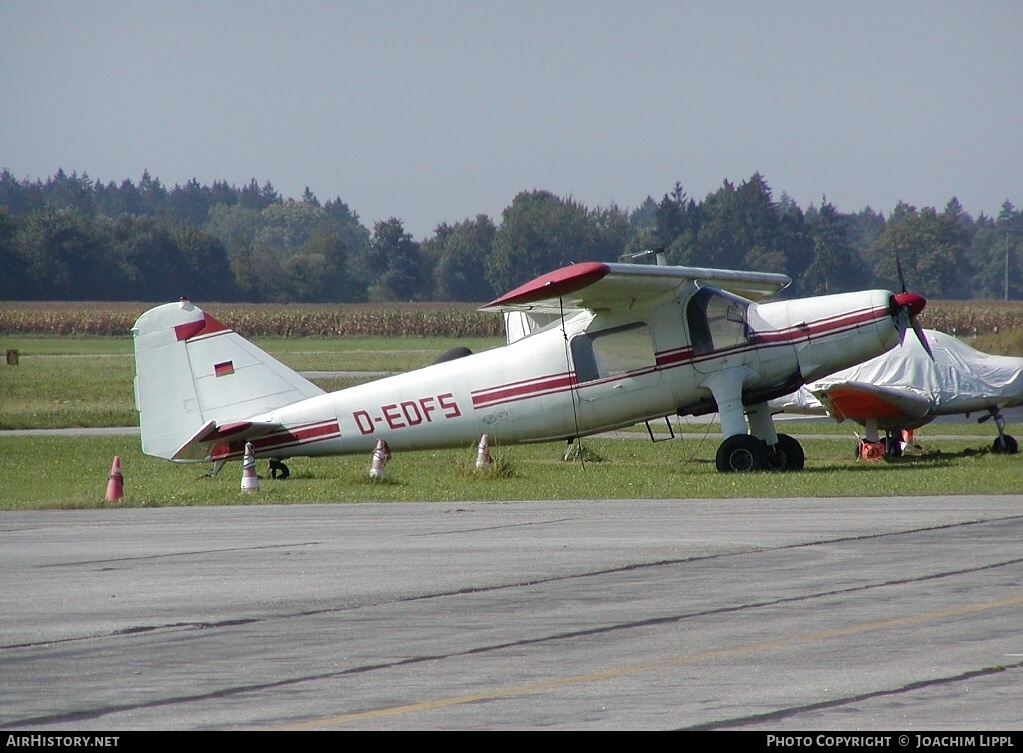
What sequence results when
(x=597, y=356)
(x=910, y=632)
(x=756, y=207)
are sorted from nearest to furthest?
(x=910, y=632), (x=597, y=356), (x=756, y=207)

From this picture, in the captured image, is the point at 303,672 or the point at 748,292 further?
the point at 748,292

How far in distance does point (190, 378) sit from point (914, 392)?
11.7 m

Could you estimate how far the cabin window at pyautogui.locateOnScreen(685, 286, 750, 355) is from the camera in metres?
18.7

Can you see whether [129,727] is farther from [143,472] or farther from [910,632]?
[143,472]

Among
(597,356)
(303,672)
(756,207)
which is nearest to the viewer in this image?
(303,672)

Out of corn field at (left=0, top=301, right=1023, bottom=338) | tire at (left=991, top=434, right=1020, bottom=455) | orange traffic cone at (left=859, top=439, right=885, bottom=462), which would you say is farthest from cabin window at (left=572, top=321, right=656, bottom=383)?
corn field at (left=0, top=301, right=1023, bottom=338)

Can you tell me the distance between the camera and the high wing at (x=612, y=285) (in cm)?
1686

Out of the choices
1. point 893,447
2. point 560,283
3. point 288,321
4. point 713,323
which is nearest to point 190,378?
point 560,283

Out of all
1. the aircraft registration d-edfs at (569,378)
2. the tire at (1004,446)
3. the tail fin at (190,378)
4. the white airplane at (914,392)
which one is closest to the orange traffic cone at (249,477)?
the aircraft registration d-edfs at (569,378)

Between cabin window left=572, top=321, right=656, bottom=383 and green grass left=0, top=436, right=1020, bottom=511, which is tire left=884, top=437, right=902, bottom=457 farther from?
cabin window left=572, top=321, right=656, bottom=383

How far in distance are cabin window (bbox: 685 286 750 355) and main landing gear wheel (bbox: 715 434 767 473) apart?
1.39 m

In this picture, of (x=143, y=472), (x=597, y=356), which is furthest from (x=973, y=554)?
(x=143, y=472)

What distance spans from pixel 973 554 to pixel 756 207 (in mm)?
102857

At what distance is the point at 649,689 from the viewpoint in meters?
6.13
